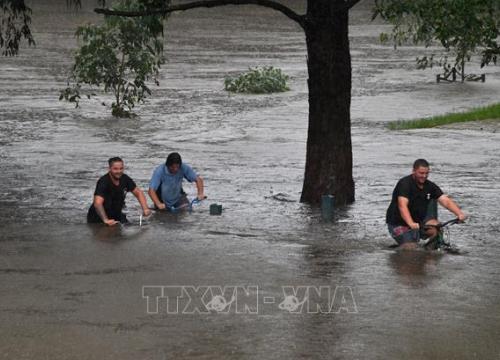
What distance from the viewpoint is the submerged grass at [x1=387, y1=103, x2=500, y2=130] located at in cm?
3102

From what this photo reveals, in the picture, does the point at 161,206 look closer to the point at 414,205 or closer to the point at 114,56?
the point at 414,205

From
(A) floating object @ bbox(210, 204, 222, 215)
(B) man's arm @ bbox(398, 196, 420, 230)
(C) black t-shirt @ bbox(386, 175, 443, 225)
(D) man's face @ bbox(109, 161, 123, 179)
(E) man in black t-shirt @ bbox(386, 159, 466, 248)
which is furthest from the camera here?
(A) floating object @ bbox(210, 204, 222, 215)

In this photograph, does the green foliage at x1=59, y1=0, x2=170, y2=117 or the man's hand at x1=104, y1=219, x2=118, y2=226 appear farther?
the green foliage at x1=59, y1=0, x2=170, y2=117

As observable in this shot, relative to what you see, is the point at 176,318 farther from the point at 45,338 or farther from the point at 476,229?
the point at 476,229

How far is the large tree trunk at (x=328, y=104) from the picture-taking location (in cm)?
1933

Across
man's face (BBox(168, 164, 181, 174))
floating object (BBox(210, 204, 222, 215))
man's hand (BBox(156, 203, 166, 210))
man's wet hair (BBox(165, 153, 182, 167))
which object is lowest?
floating object (BBox(210, 204, 222, 215))

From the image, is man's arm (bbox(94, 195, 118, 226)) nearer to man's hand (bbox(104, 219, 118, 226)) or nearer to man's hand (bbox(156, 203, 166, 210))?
man's hand (bbox(104, 219, 118, 226))

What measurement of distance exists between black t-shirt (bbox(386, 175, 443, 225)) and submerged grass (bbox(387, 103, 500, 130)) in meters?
15.2

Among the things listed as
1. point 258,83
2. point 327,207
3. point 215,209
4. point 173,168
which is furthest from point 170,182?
point 258,83

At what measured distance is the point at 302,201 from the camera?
2020 cm

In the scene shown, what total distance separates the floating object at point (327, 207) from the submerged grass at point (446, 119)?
40.5 ft

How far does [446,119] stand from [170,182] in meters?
14.7

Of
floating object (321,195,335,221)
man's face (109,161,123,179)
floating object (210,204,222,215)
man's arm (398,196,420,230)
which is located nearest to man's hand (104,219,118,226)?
man's face (109,161,123,179)

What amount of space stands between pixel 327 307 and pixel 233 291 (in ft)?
3.55
